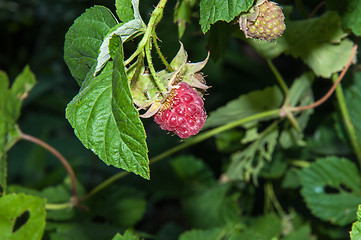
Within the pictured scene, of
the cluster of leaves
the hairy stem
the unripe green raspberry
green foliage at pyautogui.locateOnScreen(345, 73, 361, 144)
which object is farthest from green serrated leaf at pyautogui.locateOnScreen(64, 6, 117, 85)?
green foliage at pyautogui.locateOnScreen(345, 73, 361, 144)

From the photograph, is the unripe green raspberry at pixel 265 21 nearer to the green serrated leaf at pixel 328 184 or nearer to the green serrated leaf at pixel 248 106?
the green serrated leaf at pixel 248 106

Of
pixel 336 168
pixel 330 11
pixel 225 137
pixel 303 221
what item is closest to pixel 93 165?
pixel 225 137

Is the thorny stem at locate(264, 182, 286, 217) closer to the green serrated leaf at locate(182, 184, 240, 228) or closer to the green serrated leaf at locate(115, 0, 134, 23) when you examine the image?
the green serrated leaf at locate(182, 184, 240, 228)

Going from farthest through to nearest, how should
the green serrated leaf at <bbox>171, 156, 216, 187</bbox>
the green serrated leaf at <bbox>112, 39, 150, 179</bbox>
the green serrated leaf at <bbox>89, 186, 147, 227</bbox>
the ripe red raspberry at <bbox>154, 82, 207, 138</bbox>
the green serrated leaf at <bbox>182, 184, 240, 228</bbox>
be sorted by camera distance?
the green serrated leaf at <bbox>171, 156, 216, 187</bbox>, the green serrated leaf at <bbox>182, 184, 240, 228</bbox>, the green serrated leaf at <bbox>89, 186, 147, 227</bbox>, the ripe red raspberry at <bbox>154, 82, 207, 138</bbox>, the green serrated leaf at <bbox>112, 39, 150, 179</bbox>

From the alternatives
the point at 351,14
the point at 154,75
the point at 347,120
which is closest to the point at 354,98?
the point at 347,120

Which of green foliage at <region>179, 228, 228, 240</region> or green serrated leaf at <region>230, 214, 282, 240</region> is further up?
green foliage at <region>179, 228, 228, 240</region>

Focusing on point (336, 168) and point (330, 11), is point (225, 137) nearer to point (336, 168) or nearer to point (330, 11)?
point (336, 168)

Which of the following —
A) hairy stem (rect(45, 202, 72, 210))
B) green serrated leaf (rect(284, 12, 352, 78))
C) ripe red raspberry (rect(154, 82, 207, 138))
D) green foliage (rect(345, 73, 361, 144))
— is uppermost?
ripe red raspberry (rect(154, 82, 207, 138))
